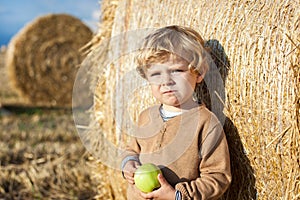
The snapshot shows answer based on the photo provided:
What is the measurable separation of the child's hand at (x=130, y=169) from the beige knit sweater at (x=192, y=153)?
0.12ft

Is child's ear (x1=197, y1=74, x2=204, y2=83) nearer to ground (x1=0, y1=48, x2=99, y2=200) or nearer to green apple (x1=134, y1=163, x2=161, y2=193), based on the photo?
green apple (x1=134, y1=163, x2=161, y2=193)

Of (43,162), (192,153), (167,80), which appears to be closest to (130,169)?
(192,153)

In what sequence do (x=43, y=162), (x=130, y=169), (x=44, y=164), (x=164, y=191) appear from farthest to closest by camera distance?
(x=43, y=162) → (x=44, y=164) → (x=130, y=169) → (x=164, y=191)

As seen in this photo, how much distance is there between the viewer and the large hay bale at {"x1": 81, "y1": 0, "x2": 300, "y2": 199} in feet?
7.51

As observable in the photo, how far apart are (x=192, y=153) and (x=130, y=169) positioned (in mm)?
298

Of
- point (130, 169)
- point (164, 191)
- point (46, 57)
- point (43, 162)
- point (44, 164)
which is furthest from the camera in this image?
point (46, 57)

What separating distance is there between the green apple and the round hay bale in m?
6.92

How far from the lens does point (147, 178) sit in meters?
2.38

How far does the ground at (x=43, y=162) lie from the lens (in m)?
4.20

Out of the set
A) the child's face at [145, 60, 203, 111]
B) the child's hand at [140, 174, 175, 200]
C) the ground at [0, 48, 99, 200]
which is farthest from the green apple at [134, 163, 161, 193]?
the ground at [0, 48, 99, 200]

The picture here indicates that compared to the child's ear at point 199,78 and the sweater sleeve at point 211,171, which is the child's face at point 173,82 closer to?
the child's ear at point 199,78

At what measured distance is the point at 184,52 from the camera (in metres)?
2.46

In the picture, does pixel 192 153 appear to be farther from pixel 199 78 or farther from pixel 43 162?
pixel 43 162

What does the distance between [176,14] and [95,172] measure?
4.15 feet
